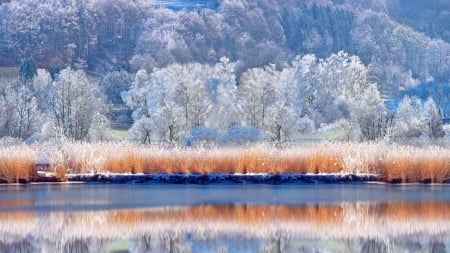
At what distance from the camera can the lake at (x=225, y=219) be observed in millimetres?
14414

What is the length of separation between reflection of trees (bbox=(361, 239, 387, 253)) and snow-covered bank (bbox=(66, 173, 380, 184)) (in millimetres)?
11495

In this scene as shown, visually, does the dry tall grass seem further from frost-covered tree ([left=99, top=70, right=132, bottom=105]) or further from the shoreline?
frost-covered tree ([left=99, top=70, right=132, bottom=105])

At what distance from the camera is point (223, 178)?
86.4ft

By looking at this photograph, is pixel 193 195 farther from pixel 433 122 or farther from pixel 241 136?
pixel 433 122

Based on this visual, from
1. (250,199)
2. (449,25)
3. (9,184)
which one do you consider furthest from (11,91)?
(449,25)

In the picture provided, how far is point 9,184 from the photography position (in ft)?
84.8

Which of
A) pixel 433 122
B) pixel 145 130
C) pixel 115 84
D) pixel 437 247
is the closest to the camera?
pixel 437 247

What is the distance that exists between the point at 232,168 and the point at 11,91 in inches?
1161

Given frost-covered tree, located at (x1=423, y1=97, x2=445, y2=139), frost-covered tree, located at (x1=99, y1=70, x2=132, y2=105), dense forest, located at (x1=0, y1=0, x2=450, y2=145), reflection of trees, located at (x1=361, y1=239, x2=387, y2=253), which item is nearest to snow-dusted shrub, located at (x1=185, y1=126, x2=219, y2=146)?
dense forest, located at (x1=0, y1=0, x2=450, y2=145)

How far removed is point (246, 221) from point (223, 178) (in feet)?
30.5

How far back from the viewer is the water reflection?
14250mm

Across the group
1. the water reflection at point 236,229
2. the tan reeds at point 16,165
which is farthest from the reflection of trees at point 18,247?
the tan reeds at point 16,165

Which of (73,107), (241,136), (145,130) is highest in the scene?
(73,107)

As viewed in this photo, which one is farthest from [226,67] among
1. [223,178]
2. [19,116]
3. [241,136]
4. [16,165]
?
[16,165]
